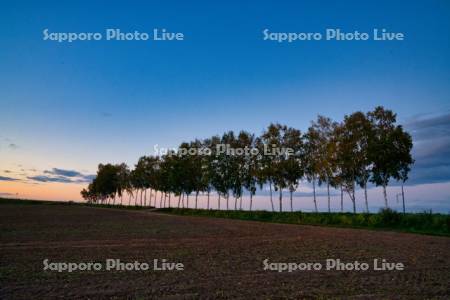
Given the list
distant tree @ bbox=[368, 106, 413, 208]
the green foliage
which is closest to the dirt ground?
the green foliage

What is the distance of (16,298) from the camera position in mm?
9969

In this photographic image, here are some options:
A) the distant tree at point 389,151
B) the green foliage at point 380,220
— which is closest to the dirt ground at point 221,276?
the green foliage at point 380,220

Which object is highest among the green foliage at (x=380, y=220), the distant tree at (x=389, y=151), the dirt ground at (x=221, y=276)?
the distant tree at (x=389, y=151)

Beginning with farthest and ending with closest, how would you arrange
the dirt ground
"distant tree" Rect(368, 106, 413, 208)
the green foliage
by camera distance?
"distant tree" Rect(368, 106, 413, 208)
the green foliage
the dirt ground

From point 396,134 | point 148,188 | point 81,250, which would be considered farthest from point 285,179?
point 148,188

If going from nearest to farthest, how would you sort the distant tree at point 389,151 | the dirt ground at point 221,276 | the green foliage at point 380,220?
the dirt ground at point 221,276, the green foliage at point 380,220, the distant tree at point 389,151

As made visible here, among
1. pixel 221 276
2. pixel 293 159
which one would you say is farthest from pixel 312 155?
pixel 221 276

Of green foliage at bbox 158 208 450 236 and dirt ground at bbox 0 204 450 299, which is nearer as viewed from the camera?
dirt ground at bbox 0 204 450 299

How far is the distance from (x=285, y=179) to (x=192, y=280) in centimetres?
5629

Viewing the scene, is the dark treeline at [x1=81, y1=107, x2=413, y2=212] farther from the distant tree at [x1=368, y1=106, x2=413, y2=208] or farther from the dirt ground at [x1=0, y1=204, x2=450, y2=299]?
the dirt ground at [x1=0, y1=204, x2=450, y2=299]

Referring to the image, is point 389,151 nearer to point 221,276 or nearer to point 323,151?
point 323,151

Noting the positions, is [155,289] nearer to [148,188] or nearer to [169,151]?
[169,151]

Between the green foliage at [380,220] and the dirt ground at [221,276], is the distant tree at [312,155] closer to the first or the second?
the green foliage at [380,220]

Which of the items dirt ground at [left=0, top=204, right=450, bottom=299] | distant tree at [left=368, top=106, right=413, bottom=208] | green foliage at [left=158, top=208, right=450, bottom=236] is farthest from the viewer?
distant tree at [left=368, top=106, right=413, bottom=208]
